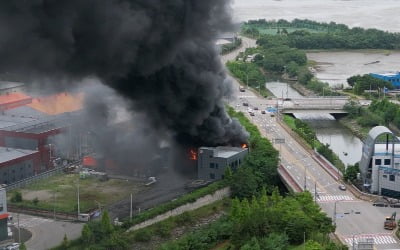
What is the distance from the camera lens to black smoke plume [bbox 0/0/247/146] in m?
21.7

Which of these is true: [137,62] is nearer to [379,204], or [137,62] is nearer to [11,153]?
[11,153]

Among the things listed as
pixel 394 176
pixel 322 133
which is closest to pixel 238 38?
pixel 322 133

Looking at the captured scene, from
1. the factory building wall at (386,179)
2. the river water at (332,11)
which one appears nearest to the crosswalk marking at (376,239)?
the factory building wall at (386,179)

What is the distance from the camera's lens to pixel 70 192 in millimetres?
27359

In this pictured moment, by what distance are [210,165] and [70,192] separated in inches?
209

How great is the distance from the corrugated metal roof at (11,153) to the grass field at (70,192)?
1.37 metres

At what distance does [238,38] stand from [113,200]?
51036 millimetres

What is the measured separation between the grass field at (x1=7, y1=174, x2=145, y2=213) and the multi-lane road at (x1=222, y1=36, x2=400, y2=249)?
6.41 m

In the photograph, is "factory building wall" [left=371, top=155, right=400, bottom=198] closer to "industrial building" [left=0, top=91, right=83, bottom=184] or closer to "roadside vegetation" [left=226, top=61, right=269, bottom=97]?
"industrial building" [left=0, top=91, right=83, bottom=184]

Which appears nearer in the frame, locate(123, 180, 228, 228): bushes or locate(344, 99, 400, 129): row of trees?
locate(123, 180, 228, 228): bushes

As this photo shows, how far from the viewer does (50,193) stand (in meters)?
27.4

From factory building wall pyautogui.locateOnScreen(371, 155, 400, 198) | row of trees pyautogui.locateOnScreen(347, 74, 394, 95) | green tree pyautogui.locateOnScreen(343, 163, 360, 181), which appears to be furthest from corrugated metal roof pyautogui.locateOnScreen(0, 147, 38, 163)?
row of trees pyautogui.locateOnScreen(347, 74, 394, 95)

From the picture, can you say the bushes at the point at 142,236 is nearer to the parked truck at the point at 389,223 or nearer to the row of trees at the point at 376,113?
the parked truck at the point at 389,223

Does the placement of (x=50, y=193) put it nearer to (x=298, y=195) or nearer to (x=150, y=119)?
(x=150, y=119)
